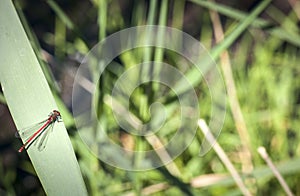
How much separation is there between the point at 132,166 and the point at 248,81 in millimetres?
374

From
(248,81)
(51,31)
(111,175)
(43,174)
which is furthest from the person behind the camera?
(51,31)

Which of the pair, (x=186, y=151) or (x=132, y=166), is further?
(x=186, y=151)

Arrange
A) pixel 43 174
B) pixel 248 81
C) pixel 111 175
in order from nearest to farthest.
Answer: pixel 43 174 < pixel 111 175 < pixel 248 81

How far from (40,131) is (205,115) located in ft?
1.61

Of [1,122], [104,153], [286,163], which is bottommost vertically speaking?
[286,163]

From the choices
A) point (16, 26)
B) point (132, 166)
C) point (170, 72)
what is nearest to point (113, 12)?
point (170, 72)

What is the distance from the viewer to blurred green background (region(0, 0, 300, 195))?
0.59 metres

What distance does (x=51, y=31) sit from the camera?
1.10 meters

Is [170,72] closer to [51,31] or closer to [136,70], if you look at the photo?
[136,70]

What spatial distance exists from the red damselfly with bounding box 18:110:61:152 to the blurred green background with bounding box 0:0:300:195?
0.20 meters

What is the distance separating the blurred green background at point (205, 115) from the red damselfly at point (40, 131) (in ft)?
0.67

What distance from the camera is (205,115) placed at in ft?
2.68

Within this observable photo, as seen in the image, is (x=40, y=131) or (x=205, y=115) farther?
(x=205, y=115)

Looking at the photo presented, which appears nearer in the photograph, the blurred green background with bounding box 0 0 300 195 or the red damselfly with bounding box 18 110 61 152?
the red damselfly with bounding box 18 110 61 152
